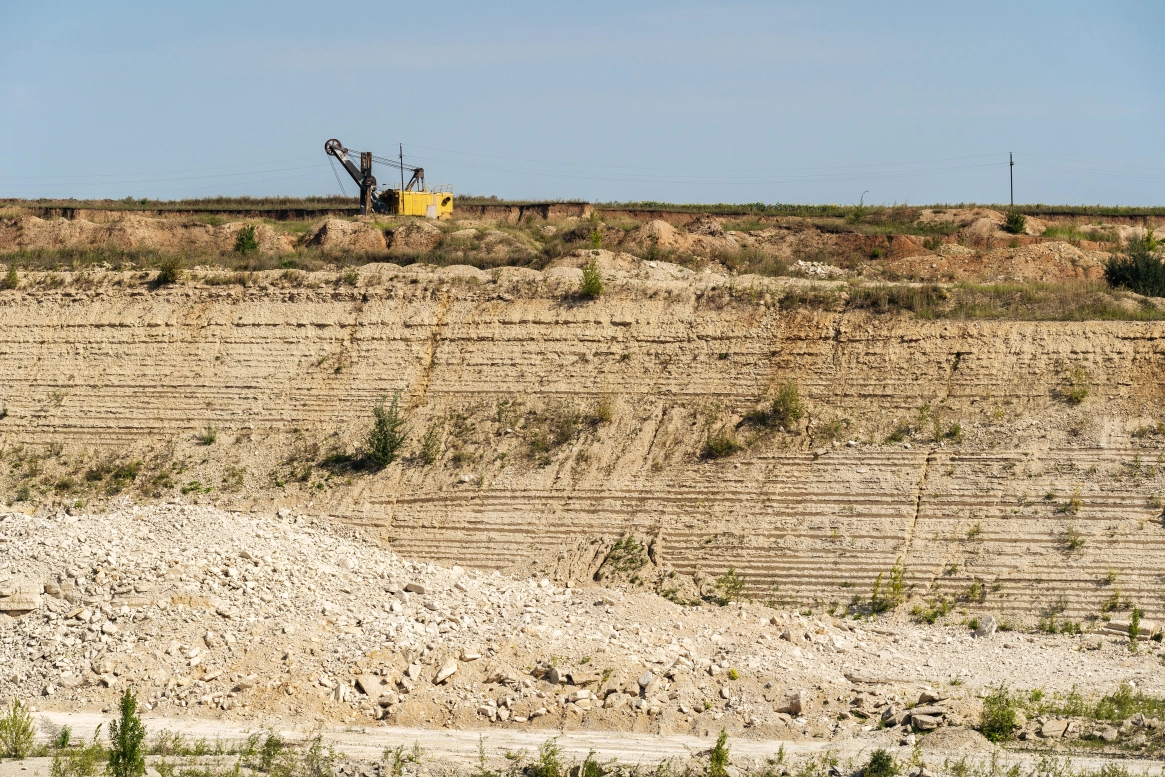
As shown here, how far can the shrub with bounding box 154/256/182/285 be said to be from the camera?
25.7 m

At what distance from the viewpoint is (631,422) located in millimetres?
21297

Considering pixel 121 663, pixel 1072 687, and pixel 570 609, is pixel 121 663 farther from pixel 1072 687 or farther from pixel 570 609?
pixel 1072 687

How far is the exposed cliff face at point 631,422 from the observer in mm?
18484

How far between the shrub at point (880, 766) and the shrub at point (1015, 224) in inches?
989

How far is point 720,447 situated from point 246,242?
1497 centimetres

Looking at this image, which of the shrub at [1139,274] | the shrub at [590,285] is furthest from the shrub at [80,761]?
the shrub at [1139,274]

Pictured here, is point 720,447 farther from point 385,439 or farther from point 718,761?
point 718,761

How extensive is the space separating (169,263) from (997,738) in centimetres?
1874

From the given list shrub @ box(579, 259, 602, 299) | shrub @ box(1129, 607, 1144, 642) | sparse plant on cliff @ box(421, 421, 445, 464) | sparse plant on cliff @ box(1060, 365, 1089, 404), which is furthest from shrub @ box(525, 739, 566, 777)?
shrub @ box(579, 259, 602, 299)

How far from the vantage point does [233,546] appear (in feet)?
58.0

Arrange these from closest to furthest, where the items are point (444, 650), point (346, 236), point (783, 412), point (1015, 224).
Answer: point (444, 650) < point (783, 412) < point (346, 236) < point (1015, 224)

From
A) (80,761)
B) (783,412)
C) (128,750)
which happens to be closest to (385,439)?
(783,412)

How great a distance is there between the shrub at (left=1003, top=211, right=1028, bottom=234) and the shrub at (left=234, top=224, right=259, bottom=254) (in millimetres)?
19641

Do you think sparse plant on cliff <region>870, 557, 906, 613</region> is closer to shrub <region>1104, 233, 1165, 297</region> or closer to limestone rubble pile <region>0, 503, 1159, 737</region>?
limestone rubble pile <region>0, 503, 1159, 737</region>
